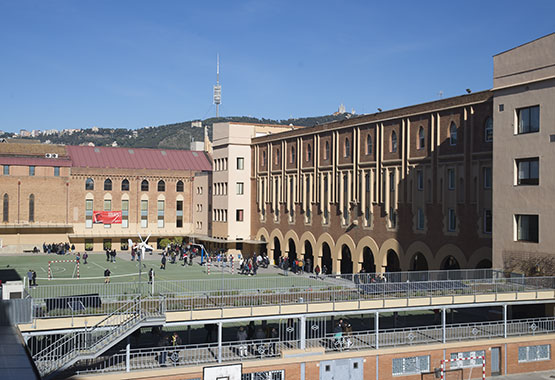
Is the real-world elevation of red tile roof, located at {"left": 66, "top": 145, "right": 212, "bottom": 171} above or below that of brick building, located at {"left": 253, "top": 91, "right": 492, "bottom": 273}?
above

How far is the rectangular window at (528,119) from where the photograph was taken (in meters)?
37.8

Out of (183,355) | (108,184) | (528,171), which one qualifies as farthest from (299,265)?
(108,184)

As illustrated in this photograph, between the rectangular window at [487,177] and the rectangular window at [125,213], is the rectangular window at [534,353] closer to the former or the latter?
the rectangular window at [487,177]

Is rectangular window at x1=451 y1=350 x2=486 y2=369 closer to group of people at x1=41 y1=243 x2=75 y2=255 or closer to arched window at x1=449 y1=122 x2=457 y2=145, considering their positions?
arched window at x1=449 y1=122 x2=457 y2=145

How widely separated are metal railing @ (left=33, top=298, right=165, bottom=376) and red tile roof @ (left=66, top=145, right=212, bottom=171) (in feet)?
200

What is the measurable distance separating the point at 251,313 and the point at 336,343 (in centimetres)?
487

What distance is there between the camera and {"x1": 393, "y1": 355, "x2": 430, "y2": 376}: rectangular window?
32.6 m

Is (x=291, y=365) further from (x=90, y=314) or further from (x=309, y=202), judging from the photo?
(x=309, y=202)

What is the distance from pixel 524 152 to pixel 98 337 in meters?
26.1

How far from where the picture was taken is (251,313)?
3097 cm

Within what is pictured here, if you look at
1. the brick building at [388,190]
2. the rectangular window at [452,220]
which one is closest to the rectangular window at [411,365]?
the brick building at [388,190]

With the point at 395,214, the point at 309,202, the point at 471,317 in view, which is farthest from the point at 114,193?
the point at 471,317

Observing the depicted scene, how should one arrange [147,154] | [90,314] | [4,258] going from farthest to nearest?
[147,154] → [4,258] → [90,314]

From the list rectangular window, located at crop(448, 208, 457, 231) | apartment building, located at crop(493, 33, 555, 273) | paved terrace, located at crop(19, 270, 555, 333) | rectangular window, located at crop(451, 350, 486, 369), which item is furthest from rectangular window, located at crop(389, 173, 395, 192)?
rectangular window, located at crop(451, 350, 486, 369)
